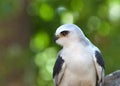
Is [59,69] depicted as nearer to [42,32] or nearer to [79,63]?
[79,63]

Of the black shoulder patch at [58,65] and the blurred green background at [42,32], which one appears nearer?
the black shoulder patch at [58,65]

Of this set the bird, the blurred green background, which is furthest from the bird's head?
the blurred green background

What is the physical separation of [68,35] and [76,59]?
0.22 metres

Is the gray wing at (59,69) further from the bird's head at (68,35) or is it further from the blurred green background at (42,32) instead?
the blurred green background at (42,32)

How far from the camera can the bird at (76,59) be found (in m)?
4.81

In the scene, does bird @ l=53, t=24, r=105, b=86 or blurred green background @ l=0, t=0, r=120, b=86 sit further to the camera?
blurred green background @ l=0, t=0, r=120, b=86

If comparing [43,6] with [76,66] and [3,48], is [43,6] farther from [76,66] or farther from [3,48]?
[76,66]

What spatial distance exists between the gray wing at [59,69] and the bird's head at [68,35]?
0.14m

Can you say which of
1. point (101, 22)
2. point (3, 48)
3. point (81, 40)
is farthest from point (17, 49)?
point (81, 40)

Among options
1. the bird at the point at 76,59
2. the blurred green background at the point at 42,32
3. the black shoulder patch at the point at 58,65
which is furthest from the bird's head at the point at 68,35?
the blurred green background at the point at 42,32

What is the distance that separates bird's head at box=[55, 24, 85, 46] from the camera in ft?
15.8

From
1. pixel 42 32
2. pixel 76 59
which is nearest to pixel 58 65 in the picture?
pixel 76 59

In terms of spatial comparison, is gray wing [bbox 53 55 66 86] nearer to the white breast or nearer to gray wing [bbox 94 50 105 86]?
the white breast

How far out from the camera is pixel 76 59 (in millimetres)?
4805
